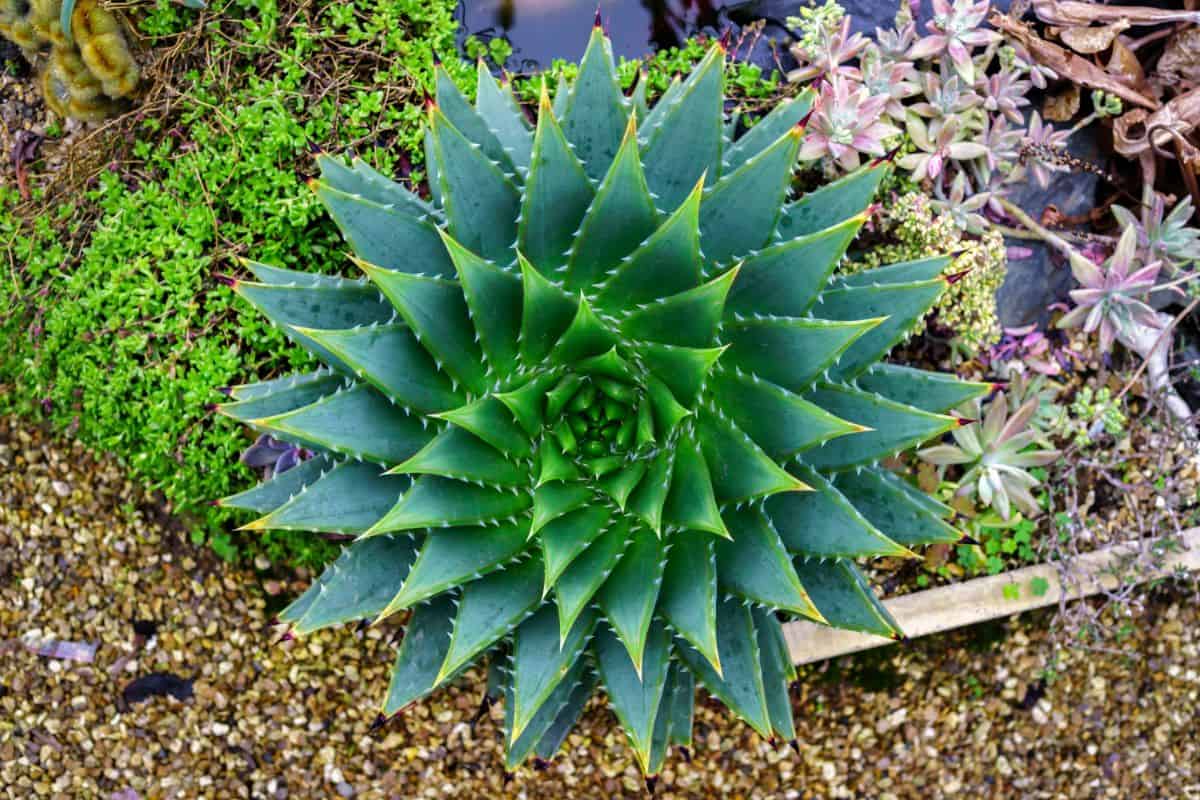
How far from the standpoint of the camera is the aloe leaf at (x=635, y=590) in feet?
5.06

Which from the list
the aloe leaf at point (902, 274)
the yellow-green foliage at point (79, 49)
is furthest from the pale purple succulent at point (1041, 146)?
the yellow-green foliage at point (79, 49)

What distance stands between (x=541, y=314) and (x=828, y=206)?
0.71 m

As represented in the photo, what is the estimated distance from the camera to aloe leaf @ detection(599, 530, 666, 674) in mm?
1541

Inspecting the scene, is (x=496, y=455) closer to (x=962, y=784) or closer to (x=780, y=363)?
(x=780, y=363)

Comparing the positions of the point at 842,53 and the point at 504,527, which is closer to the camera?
the point at 504,527

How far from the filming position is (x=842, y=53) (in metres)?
2.59

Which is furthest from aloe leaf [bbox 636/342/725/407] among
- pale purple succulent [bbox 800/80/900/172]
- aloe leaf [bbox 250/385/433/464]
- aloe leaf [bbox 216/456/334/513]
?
pale purple succulent [bbox 800/80/900/172]

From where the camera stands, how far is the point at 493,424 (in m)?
1.56

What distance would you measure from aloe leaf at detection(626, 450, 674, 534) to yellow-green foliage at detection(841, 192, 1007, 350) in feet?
4.37

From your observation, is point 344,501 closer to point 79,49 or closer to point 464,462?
point 464,462

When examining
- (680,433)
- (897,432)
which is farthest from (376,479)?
(897,432)

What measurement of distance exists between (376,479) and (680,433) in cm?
60

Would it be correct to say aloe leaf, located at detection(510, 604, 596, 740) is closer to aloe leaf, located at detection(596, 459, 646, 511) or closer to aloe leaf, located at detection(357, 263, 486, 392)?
aloe leaf, located at detection(596, 459, 646, 511)

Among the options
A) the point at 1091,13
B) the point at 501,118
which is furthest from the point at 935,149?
the point at 501,118
